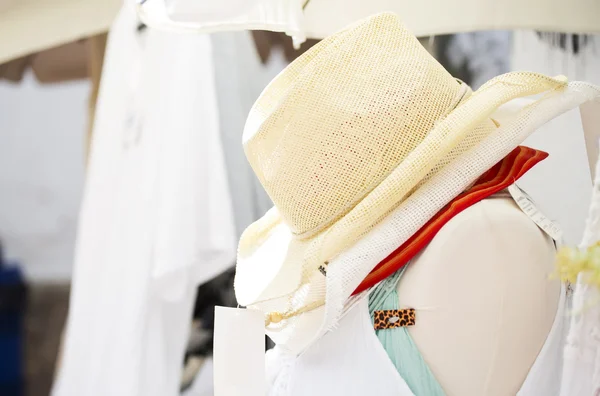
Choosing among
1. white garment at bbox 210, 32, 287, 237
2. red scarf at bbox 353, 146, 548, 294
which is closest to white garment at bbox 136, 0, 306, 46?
white garment at bbox 210, 32, 287, 237

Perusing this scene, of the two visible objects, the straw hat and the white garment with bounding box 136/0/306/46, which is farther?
the white garment with bounding box 136/0/306/46

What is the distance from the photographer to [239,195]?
5.44 ft

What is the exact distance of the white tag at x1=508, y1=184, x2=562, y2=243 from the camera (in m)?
0.80

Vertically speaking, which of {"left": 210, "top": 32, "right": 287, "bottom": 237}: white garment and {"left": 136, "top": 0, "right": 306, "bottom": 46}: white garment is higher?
{"left": 136, "top": 0, "right": 306, "bottom": 46}: white garment

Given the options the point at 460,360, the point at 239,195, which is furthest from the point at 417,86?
the point at 239,195

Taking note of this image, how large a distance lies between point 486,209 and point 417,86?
162mm

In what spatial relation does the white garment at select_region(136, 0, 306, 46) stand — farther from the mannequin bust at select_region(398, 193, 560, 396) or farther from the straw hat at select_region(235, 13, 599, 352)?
the mannequin bust at select_region(398, 193, 560, 396)

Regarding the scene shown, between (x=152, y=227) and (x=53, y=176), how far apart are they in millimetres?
581

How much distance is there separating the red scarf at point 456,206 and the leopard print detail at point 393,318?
0.12 ft

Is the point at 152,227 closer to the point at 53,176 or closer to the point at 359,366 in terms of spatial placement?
the point at 53,176

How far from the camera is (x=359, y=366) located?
85 cm

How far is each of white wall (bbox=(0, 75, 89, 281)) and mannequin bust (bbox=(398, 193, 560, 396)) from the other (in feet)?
4.80

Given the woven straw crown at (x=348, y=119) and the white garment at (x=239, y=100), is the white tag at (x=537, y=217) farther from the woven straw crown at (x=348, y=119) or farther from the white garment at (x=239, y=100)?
the white garment at (x=239, y=100)

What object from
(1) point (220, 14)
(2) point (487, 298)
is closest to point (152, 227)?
(1) point (220, 14)
